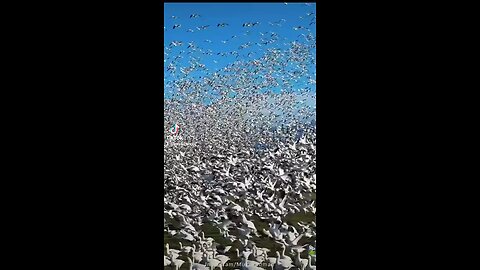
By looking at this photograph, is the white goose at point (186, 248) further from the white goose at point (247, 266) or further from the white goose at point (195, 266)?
the white goose at point (247, 266)

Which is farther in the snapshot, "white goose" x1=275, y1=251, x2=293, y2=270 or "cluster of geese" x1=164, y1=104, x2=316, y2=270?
"cluster of geese" x1=164, y1=104, x2=316, y2=270

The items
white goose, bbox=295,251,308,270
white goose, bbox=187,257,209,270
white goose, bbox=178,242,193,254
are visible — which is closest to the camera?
white goose, bbox=295,251,308,270

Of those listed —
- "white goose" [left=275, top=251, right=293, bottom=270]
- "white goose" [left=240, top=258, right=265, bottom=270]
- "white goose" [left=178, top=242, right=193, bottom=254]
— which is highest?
"white goose" [left=178, top=242, right=193, bottom=254]

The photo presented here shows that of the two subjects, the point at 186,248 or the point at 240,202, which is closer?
the point at 186,248

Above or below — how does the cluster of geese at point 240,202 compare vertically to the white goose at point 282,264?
above

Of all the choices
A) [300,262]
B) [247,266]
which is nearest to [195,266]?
[247,266]

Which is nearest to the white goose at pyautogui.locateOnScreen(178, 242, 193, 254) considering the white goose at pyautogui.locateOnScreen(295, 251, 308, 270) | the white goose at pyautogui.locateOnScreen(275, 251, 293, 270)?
the white goose at pyautogui.locateOnScreen(275, 251, 293, 270)

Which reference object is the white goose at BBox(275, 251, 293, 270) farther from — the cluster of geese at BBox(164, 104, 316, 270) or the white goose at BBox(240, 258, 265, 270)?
the white goose at BBox(240, 258, 265, 270)

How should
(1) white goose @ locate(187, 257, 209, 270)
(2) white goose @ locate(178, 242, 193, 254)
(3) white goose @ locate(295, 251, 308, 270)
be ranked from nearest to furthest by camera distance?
(3) white goose @ locate(295, 251, 308, 270) → (1) white goose @ locate(187, 257, 209, 270) → (2) white goose @ locate(178, 242, 193, 254)

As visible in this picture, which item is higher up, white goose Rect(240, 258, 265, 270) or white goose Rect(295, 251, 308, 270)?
white goose Rect(295, 251, 308, 270)

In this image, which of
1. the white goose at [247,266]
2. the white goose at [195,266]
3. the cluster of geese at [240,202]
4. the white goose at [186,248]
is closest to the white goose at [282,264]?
the cluster of geese at [240,202]

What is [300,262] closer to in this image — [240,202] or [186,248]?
[186,248]
